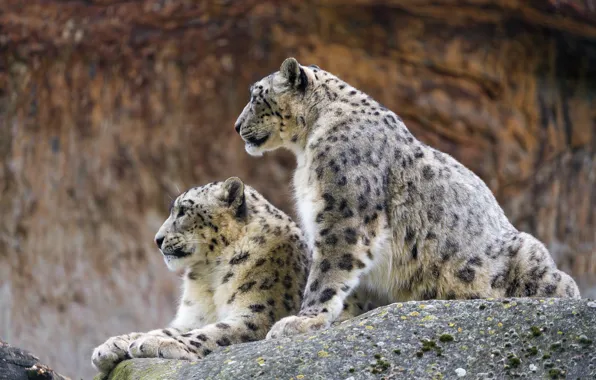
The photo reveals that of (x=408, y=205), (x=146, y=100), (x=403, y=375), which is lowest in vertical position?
(x=403, y=375)

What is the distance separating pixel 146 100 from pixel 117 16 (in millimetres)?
1155

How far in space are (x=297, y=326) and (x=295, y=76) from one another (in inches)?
86.0

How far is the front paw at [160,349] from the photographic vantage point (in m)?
6.84

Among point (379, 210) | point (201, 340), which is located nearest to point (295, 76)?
point (379, 210)

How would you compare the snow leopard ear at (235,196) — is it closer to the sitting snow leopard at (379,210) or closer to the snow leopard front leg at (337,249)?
the sitting snow leopard at (379,210)

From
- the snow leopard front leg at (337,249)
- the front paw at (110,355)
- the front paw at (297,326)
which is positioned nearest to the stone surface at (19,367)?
the front paw at (110,355)

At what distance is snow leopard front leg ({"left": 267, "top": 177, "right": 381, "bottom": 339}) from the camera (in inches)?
273

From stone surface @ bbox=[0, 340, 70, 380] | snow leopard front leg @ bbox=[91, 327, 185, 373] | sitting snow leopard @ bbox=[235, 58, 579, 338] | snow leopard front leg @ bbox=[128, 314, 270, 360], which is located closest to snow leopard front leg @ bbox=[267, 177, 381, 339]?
sitting snow leopard @ bbox=[235, 58, 579, 338]

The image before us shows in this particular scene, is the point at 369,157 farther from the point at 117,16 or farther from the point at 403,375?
the point at 117,16

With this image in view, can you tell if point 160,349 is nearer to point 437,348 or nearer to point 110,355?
point 110,355

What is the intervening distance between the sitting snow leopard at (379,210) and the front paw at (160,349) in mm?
848

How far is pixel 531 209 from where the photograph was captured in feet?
44.6

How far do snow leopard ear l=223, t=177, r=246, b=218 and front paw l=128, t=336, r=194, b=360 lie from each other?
4.80 feet

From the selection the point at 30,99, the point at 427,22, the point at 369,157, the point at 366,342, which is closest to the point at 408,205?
the point at 369,157
